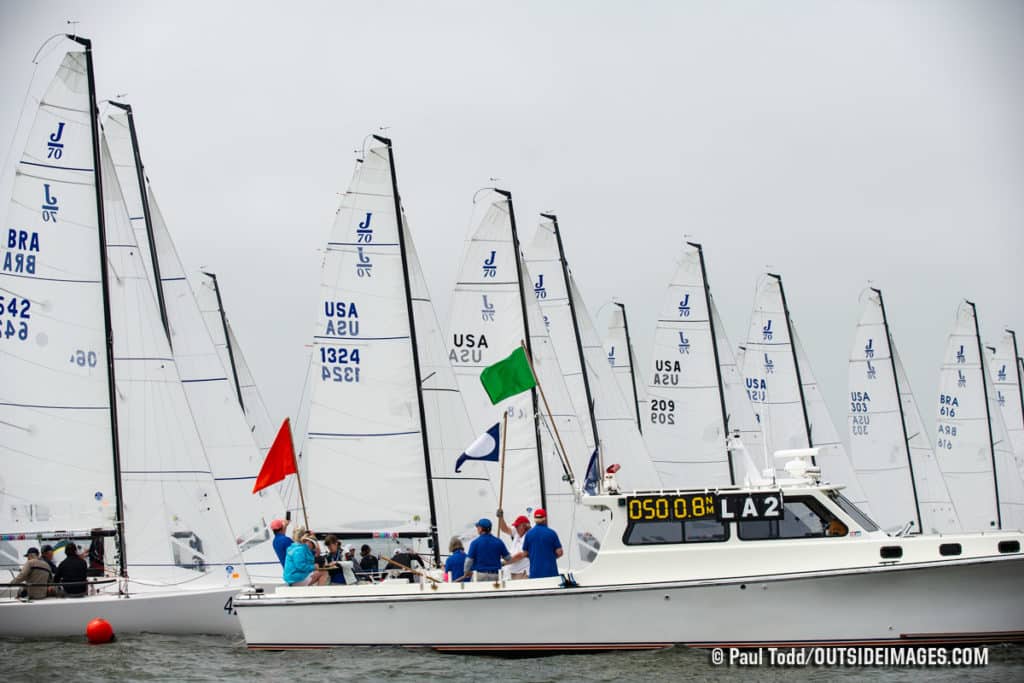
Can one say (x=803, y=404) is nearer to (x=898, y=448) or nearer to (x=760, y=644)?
(x=898, y=448)

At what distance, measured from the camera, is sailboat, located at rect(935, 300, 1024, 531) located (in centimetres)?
4594

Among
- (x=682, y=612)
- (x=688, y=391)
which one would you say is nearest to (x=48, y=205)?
(x=682, y=612)

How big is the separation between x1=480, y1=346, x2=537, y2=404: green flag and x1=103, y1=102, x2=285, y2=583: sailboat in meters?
6.91

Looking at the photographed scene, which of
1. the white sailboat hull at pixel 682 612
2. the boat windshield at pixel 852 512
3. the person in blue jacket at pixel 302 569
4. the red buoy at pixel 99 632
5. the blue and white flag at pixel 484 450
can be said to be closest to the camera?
the white sailboat hull at pixel 682 612

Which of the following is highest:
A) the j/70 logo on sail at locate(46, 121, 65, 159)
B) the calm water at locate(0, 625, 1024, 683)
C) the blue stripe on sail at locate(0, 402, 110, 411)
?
the j/70 logo on sail at locate(46, 121, 65, 159)

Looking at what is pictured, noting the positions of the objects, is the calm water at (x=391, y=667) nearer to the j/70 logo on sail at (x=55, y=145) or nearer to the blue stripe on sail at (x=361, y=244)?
the blue stripe on sail at (x=361, y=244)

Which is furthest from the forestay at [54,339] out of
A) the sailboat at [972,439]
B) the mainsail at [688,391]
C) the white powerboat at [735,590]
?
the sailboat at [972,439]

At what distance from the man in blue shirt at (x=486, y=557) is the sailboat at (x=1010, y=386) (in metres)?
39.3

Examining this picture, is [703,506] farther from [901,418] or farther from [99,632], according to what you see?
[901,418]

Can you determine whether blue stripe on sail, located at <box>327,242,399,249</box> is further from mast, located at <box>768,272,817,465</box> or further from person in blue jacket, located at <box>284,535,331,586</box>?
mast, located at <box>768,272,817,465</box>

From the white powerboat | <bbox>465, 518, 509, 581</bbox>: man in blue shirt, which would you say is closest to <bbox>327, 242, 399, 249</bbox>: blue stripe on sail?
<bbox>465, 518, 509, 581</bbox>: man in blue shirt

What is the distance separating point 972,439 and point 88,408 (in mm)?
33413

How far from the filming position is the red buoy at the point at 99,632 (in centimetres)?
1984

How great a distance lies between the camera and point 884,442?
42812 millimetres
